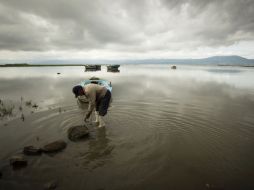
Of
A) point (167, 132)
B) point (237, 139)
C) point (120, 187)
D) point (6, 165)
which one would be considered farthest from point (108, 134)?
point (237, 139)

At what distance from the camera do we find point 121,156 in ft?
22.5

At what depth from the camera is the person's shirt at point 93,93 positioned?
9.08 metres

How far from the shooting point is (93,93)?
360 inches

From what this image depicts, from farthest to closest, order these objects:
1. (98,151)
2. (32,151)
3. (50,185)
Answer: (98,151)
(32,151)
(50,185)

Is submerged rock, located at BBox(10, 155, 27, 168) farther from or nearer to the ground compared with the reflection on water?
farther from the ground

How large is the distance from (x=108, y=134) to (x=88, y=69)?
274 feet

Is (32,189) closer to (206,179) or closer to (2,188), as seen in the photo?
(2,188)

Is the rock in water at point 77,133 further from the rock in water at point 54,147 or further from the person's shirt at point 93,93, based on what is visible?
the person's shirt at point 93,93

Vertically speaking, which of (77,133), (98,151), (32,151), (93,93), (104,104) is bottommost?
(98,151)

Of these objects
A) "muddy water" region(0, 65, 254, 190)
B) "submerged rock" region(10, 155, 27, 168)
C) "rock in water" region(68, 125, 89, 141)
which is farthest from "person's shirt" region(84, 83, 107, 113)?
"submerged rock" region(10, 155, 27, 168)

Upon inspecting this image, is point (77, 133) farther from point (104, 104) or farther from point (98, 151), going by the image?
point (104, 104)

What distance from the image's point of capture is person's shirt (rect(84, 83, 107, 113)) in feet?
29.8

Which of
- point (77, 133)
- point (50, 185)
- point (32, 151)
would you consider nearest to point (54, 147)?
point (32, 151)

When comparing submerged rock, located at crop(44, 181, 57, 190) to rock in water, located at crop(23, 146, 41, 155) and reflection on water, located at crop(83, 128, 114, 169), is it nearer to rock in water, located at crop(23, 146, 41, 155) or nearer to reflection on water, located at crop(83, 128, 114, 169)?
reflection on water, located at crop(83, 128, 114, 169)
